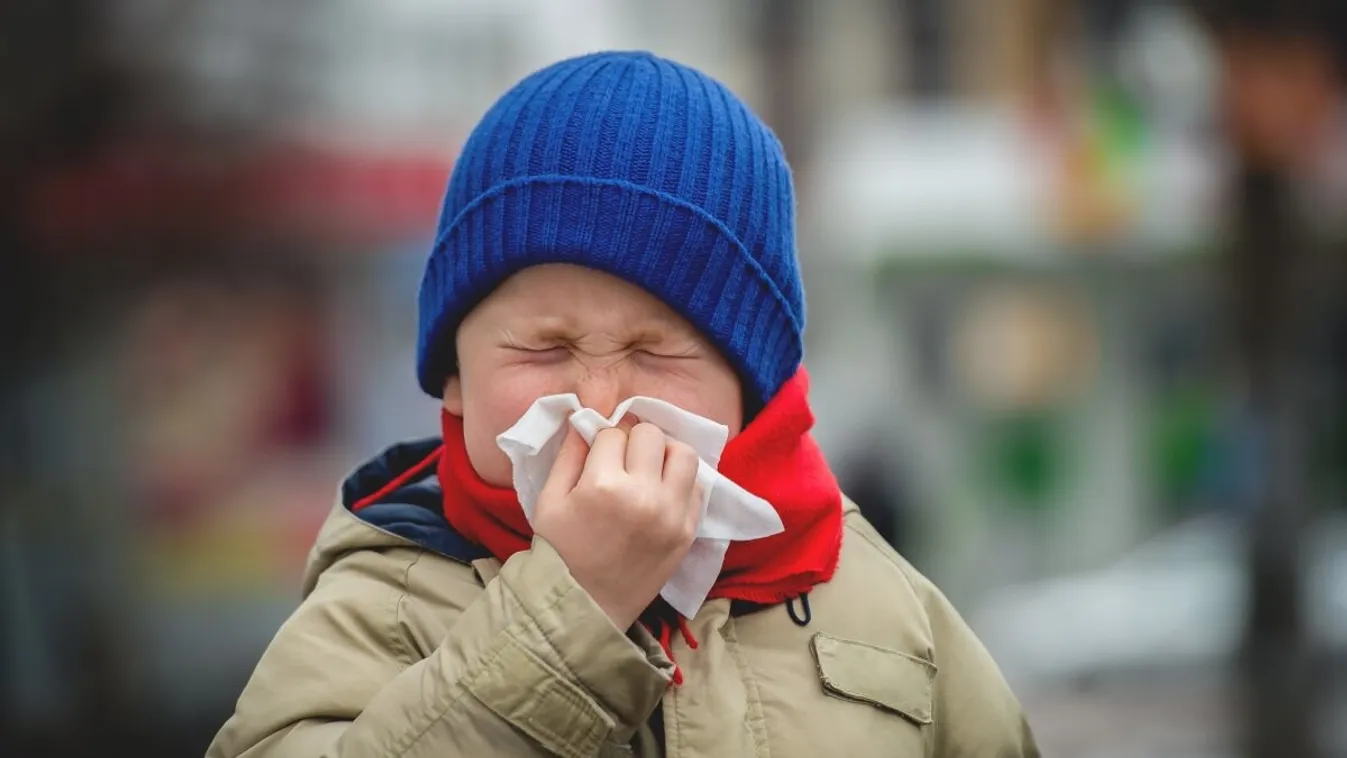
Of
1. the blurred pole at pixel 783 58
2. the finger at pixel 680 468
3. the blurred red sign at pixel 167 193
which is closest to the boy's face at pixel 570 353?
the finger at pixel 680 468

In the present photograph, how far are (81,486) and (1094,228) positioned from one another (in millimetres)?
8985

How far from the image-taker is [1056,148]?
481 inches

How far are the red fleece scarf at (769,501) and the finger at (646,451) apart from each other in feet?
0.48

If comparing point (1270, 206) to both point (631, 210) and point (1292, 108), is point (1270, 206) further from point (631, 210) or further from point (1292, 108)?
point (631, 210)

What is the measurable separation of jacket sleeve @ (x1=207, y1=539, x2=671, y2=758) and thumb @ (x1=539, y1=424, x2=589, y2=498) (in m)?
0.06

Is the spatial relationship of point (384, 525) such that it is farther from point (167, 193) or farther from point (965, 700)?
point (167, 193)

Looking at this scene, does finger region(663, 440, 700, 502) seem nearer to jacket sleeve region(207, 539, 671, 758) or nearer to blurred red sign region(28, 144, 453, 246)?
jacket sleeve region(207, 539, 671, 758)

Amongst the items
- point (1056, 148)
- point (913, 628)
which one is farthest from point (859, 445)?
point (913, 628)

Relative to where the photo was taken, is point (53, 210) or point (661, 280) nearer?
point (661, 280)

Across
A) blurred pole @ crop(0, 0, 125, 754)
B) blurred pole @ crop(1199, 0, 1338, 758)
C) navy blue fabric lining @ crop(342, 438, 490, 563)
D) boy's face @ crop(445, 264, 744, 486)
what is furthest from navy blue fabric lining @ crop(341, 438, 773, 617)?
blurred pole @ crop(1199, 0, 1338, 758)

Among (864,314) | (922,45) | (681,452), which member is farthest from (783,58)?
(681,452)

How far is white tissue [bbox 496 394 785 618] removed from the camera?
5.45ft

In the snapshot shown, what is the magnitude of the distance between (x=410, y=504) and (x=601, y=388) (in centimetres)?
37

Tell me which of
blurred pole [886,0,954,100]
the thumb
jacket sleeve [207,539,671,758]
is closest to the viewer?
jacket sleeve [207,539,671,758]
